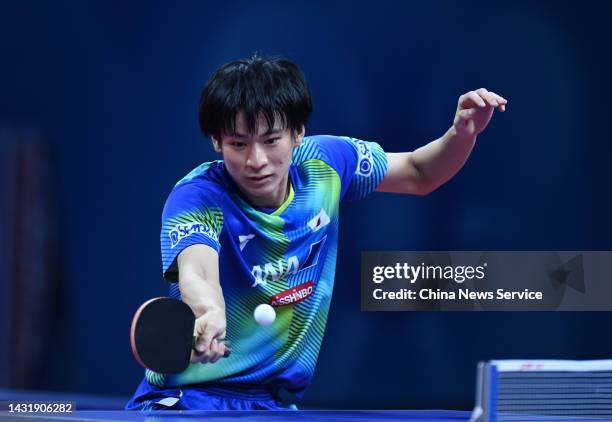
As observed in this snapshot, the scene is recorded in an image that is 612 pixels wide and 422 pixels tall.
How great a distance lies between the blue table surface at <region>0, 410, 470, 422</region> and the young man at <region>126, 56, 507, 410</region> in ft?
0.98

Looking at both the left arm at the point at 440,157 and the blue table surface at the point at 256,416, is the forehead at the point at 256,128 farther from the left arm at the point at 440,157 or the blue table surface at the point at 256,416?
the blue table surface at the point at 256,416

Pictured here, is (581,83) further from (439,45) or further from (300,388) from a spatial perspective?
(300,388)

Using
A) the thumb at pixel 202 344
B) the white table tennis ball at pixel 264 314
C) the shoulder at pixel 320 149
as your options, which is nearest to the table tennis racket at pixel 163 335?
the thumb at pixel 202 344

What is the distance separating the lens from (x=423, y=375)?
626 cm

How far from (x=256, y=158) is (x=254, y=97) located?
191 millimetres

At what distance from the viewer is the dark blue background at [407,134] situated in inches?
246

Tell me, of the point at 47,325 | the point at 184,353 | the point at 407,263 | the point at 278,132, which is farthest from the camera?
the point at 47,325

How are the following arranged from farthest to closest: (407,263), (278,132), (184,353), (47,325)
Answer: (47,325), (407,263), (278,132), (184,353)

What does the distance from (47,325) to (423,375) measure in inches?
82.8

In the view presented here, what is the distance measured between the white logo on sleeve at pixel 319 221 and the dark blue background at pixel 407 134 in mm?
2650

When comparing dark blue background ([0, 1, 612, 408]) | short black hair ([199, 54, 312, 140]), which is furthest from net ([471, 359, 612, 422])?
dark blue background ([0, 1, 612, 408])

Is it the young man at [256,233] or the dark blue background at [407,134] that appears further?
the dark blue background at [407,134]

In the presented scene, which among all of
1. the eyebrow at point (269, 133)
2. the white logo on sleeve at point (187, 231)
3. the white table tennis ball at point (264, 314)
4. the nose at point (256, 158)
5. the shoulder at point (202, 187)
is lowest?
the white table tennis ball at point (264, 314)

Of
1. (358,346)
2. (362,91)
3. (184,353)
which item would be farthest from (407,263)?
(184,353)
